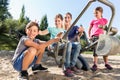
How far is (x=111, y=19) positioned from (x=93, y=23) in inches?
53.6

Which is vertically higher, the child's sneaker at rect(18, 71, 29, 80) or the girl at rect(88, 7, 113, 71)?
the girl at rect(88, 7, 113, 71)

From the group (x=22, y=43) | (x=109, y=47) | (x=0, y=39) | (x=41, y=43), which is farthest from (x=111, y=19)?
(x=0, y=39)

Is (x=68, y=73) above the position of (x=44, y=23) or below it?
above

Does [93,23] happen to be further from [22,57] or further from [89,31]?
[22,57]

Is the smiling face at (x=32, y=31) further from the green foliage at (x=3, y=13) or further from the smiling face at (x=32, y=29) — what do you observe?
the green foliage at (x=3, y=13)

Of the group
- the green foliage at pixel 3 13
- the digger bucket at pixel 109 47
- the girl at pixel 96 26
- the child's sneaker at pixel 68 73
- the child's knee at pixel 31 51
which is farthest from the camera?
the green foliage at pixel 3 13

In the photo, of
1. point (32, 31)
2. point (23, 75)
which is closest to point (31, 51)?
point (32, 31)

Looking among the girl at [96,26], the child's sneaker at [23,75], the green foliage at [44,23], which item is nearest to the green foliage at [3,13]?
the green foliage at [44,23]

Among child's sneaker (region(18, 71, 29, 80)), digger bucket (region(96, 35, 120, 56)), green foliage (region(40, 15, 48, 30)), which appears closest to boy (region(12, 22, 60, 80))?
child's sneaker (region(18, 71, 29, 80))

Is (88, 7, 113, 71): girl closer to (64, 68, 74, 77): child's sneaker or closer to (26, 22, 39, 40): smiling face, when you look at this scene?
(64, 68, 74, 77): child's sneaker

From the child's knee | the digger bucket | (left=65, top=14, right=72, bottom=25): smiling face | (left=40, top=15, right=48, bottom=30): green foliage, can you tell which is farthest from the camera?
(left=40, top=15, right=48, bottom=30): green foliage

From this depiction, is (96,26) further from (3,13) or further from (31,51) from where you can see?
(3,13)

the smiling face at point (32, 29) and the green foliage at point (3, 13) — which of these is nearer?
the smiling face at point (32, 29)

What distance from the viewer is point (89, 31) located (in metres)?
5.91
